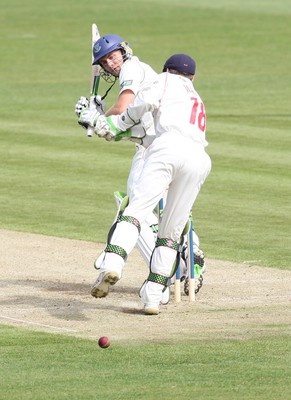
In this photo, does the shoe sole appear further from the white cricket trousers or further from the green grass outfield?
the green grass outfield

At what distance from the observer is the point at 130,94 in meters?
10.4

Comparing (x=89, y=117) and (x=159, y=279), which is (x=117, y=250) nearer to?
(x=159, y=279)

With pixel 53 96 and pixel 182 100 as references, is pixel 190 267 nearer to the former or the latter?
pixel 182 100

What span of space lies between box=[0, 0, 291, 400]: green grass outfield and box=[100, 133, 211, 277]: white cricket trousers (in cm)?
109

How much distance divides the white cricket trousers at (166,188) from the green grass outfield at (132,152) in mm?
1086

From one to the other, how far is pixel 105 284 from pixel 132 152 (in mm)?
9870

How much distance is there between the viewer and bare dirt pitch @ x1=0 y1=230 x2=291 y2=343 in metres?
9.19

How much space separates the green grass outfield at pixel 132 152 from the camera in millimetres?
7805

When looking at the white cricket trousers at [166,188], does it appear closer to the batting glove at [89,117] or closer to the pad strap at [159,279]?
the pad strap at [159,279]

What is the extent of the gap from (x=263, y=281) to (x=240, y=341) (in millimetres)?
2284

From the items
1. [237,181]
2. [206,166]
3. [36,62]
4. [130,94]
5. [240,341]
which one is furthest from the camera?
[36,62]

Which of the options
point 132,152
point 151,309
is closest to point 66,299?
point 151,309

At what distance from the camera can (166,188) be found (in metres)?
9.62

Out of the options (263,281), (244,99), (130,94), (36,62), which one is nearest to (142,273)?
(263,281)
